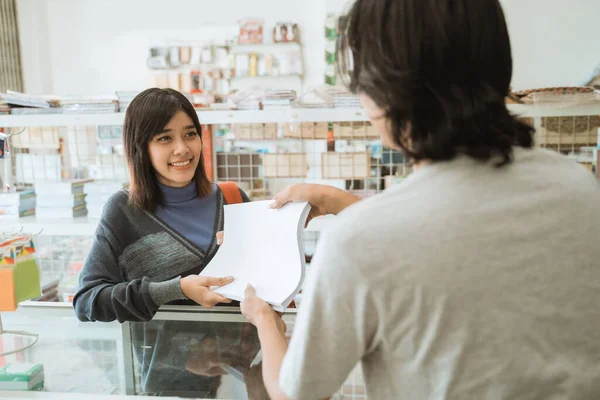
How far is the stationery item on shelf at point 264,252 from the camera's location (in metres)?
1.11

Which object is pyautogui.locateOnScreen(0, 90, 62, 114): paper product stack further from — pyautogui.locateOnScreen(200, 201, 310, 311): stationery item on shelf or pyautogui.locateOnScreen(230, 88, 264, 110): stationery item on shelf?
pyautogui.locateOnScreen(200, 201, 310, 311): stationery item on shelf

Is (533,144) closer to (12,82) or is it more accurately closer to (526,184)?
(526,184)

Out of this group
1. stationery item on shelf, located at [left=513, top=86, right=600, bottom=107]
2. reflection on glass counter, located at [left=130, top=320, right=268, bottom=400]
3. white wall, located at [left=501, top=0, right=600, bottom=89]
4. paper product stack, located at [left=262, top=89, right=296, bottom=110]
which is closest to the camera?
reflection on glass counter, located at [left=130, top=320, right=268, bottom=400]

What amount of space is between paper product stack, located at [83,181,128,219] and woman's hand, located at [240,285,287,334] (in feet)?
7.32

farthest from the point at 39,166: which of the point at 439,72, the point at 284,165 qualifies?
the point at 439,72

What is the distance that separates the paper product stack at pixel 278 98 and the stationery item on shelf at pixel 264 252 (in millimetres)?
1238

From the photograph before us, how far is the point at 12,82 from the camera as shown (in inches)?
289

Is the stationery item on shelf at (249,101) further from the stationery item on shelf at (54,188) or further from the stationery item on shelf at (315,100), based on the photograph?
the stationery item on shelf at (54,188)

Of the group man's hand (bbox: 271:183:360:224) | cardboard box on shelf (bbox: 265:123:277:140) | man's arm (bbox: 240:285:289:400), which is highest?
cardboard box on shelf (bbox: 265:123:277:140)

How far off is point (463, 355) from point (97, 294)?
42.6 inches

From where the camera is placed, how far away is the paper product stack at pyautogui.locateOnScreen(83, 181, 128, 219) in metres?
2.97

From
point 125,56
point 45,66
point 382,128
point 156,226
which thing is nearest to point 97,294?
point 156,226

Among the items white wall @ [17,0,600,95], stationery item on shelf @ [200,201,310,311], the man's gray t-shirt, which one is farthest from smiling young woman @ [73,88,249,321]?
white wall @ [17,0,600,95]

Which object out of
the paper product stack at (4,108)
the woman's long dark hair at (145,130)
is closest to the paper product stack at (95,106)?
the paper product stack at (4,108)
